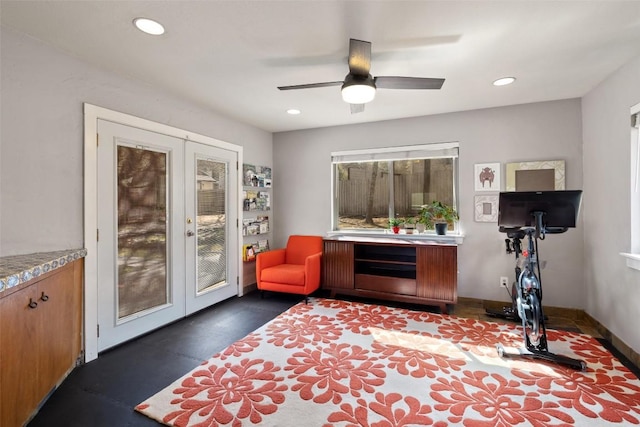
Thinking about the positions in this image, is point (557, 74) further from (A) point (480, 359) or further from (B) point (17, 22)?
(B) point (17, 22)

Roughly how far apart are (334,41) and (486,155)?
8.69 ft

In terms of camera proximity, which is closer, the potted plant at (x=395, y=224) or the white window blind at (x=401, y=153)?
the white window blind at (x=401, y=153)

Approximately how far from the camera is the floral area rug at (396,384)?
1797 millimetres

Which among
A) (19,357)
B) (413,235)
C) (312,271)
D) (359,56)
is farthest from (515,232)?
(19,357)

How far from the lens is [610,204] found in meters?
2.86

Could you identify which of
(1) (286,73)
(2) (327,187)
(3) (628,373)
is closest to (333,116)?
(2) (327,187)

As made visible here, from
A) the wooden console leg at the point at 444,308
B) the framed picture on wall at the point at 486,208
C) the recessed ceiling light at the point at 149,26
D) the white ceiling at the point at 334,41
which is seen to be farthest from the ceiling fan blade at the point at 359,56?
the wooden console leg at the point at 444,308

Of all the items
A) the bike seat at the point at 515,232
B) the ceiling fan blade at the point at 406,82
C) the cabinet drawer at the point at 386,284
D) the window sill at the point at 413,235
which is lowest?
the cabinet drawer at the point at 386,284

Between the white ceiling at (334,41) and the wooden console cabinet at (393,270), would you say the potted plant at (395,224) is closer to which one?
the wooden console cabinet at (393,270)

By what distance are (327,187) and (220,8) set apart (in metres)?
3.07

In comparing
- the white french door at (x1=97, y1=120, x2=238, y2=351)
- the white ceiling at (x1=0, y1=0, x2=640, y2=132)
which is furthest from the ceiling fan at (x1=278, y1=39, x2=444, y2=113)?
the white french door at (x1=97, y1=120, x2=238, y2=351)

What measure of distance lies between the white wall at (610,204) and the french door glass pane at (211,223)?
13.9ft

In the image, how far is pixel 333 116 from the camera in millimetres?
4098

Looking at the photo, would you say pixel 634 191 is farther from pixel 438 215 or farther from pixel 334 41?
pixel 334 41
